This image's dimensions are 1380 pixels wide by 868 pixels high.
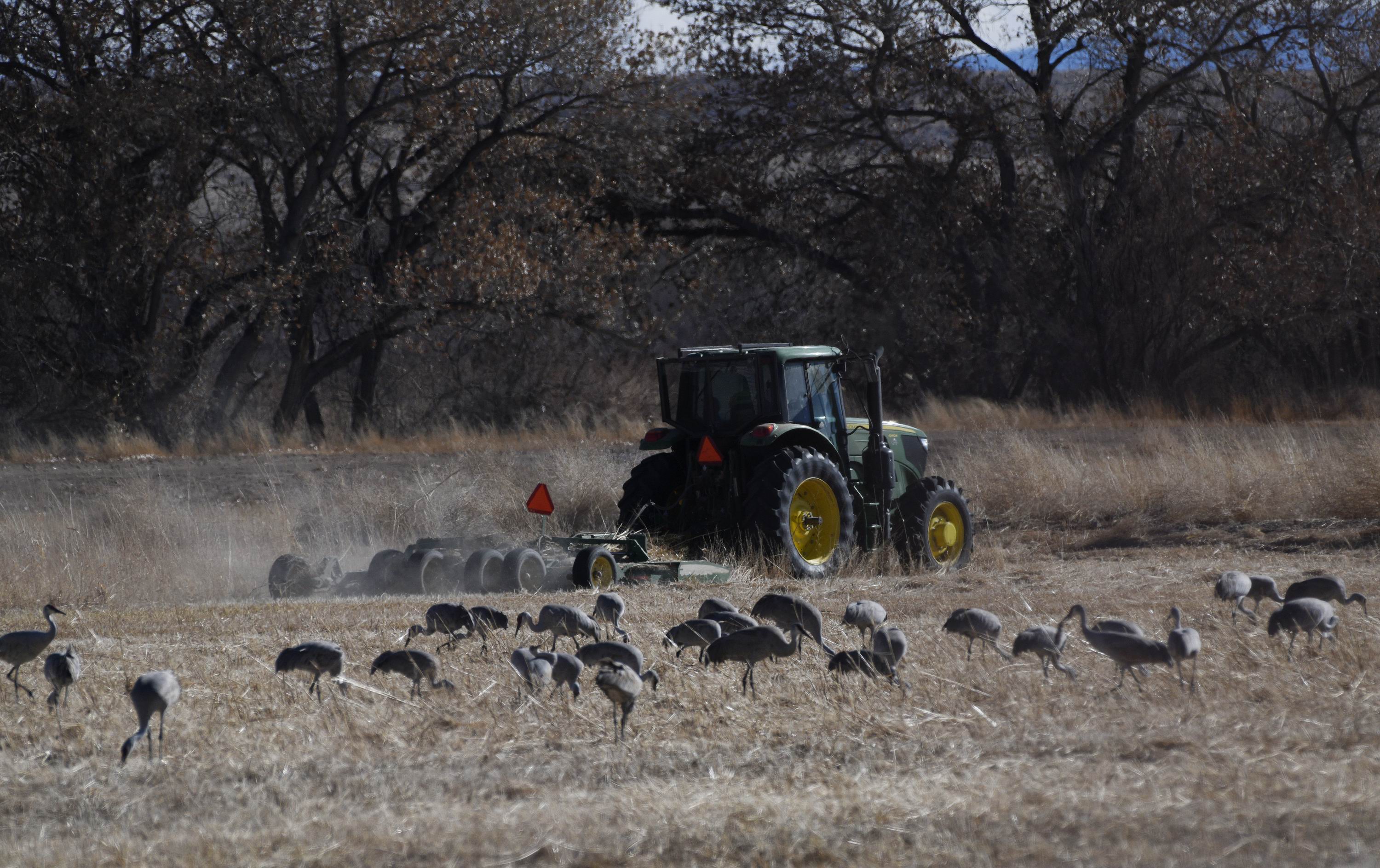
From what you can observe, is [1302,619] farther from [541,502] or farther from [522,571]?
[541,502]

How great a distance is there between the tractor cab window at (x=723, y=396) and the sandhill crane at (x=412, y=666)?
5472mm

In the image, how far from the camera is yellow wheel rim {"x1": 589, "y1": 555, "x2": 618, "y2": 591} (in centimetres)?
992

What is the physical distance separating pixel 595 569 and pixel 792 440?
7.23ft

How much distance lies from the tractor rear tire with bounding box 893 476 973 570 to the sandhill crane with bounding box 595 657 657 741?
6.67 m

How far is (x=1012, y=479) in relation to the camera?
16.3 m

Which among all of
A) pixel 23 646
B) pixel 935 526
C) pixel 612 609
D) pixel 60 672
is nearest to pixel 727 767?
pixel 612 609

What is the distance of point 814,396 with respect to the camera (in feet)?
37.4

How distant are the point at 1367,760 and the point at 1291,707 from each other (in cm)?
82

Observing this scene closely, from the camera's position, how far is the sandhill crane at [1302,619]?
Result: 618 cm

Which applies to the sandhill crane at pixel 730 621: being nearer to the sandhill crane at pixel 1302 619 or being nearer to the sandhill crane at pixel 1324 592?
the sandhill crane at pixel 1302 619

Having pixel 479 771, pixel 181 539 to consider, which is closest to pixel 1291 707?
pixel 479 771

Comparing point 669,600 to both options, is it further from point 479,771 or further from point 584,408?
point 584,408

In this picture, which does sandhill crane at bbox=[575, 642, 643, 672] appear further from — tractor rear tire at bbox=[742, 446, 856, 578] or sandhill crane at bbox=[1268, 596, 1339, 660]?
tractor rear tire at bbox=[742, 446, 856, 578]

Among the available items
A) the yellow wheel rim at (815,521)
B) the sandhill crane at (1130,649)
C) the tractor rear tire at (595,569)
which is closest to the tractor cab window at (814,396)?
the yellow wheel rim at (815,521)
